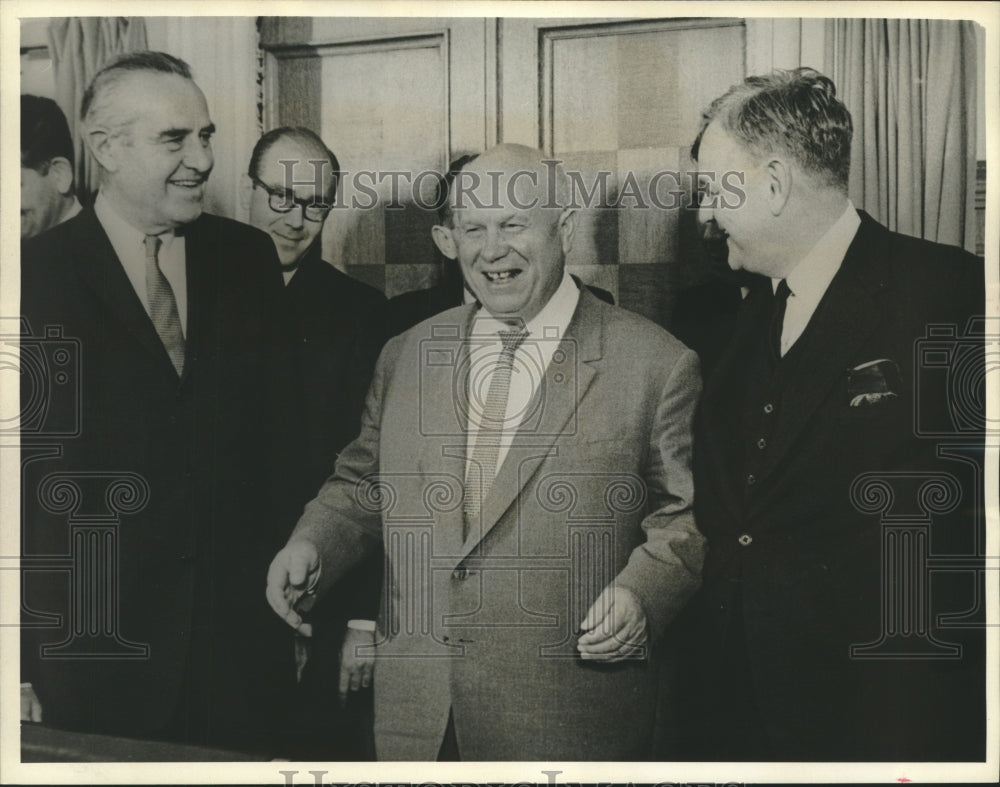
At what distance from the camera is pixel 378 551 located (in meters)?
3.94

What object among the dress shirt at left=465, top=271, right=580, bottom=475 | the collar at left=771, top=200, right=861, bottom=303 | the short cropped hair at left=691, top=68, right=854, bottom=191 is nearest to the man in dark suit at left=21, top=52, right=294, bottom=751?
the dress shirt at left=465, top=271, right=580, bottom=475

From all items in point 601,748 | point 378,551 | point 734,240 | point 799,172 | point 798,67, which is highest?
point 798,67

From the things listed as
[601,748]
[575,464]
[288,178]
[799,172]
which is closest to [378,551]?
[575,464]

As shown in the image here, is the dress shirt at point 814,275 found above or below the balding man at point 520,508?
above

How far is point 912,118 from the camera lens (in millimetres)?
3975

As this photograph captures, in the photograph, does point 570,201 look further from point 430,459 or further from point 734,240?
point 430,459

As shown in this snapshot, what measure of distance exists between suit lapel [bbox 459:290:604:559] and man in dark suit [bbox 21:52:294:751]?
771 mm

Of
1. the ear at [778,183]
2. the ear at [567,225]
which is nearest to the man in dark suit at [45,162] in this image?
the ear at [567,225]

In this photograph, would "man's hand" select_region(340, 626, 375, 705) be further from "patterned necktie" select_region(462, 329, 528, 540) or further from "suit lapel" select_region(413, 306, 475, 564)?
"patterned necktie" select_region(462, 329, 528, 540)

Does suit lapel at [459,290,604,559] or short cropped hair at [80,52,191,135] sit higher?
short cropped hair at [80,52,191,135]

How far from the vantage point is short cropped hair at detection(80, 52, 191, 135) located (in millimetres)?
3959

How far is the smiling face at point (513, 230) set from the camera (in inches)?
154

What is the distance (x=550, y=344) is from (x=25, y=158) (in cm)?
196

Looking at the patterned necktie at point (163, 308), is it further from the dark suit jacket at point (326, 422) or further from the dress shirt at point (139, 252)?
the dark suit jacket at point (326, 422)
